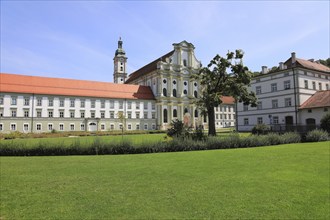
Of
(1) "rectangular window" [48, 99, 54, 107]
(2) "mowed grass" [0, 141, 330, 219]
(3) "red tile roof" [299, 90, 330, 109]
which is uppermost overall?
(1) "rectangular window" [48, 99, 54, 107]

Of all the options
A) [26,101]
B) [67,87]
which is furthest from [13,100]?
[67,87]

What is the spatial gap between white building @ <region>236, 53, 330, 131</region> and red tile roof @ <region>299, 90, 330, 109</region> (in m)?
0.31

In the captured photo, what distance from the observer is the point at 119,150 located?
667 inches

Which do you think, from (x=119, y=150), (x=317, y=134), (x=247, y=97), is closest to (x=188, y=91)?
(x=247, y=97)

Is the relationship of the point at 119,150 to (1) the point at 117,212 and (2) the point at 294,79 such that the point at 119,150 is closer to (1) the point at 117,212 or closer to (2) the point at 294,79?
(1) the point at 117,212

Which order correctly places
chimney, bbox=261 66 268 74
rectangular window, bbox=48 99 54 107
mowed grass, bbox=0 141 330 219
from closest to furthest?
mowed grass, bbox=0 141 330 219 < chimney, bbox=261 66 268 74 < rectangular window, bbox=48 99 54 107

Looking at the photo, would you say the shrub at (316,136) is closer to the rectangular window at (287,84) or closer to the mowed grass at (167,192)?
the mowed grass at (167,192)

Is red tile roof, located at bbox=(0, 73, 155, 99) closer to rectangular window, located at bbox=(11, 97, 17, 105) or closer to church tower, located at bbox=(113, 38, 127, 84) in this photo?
rectangular window, located at bbox=(11, 97, 17, 105)

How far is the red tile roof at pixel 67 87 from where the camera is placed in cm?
4850

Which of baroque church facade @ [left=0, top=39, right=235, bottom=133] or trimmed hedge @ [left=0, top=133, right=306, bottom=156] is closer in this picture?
trimmed hedge @ [left=0, top=133, right=306, bottom=156]

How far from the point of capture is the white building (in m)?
37.5

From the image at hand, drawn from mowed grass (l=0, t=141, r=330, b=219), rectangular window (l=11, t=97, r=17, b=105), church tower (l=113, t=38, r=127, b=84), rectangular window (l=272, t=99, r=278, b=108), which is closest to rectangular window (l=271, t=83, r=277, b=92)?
rectangular window (l=272, t=99, r=278, b=108)

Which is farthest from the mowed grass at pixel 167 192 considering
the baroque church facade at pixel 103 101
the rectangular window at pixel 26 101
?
the rectangular window at pixel 26 101

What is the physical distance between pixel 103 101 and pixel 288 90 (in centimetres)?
3740
